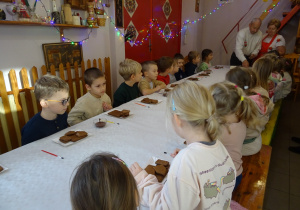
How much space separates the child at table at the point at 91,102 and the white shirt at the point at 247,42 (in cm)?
400

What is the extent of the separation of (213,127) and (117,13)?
384 centimetres

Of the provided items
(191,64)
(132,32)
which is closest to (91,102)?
(132,32)

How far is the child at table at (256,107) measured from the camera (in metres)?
1.93

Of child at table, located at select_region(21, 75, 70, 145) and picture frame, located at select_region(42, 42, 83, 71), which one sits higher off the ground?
picture frame, located at select_region(42, 42, 83, 71)

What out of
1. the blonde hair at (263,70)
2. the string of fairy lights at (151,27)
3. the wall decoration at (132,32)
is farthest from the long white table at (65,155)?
the wall decoration at (132,32)

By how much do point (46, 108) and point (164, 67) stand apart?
7.56 ft

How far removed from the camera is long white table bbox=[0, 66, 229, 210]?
3.42ft

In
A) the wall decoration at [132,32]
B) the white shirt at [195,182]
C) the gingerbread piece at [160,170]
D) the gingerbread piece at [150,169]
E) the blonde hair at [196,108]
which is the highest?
the wall decoration at [132,32]

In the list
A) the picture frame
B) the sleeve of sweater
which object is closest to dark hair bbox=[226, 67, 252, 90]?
the sleeve of sweater

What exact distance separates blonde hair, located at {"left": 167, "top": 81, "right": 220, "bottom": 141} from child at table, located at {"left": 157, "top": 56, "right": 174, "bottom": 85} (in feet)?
8.74

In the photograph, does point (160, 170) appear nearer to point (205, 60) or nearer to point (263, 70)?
point (263, 70)

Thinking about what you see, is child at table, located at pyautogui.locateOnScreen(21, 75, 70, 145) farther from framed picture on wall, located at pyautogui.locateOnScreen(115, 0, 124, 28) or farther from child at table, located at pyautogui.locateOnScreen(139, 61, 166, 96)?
framed picture on wall, located at pyautogui.locateOnScreen(115, 0, 124, 28)

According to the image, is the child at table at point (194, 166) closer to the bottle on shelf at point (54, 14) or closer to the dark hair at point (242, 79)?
the dark hair at point (242, 79)

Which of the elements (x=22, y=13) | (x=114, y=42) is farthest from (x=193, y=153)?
(x=114, y=42)
